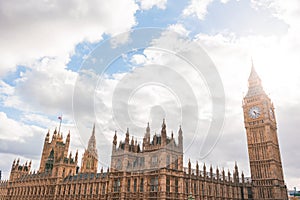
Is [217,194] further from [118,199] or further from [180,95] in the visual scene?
[180,95]

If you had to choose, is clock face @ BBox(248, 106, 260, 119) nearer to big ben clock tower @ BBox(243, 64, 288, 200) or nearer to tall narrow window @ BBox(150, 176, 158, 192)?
big ben clock tower @ BBox(243, 64, 288, 200)

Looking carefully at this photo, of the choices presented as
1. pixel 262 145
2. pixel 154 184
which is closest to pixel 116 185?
pixel 154 184

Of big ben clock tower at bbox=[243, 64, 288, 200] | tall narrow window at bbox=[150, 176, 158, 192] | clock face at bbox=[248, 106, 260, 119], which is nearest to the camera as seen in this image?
tall narrow window at bbox=[150, 176, 158, 192]

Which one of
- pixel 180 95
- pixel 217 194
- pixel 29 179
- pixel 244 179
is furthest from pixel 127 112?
pixel 29 179

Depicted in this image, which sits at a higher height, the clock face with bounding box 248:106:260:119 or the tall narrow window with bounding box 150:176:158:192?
the clock face with bounding box 248:106:260:119

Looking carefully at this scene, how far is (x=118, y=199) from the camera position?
2483 inches

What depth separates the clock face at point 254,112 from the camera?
304ft

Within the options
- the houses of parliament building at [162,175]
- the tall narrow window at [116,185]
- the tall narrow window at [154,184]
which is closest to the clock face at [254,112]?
the houses of parliament building at [162,175]

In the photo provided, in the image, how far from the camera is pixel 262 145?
87688 mm

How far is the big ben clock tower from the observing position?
81.1m

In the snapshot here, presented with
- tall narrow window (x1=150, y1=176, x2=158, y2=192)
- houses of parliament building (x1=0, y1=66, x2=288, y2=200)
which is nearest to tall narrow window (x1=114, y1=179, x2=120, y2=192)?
houses of parliament building (x1=0, y1=66, x2=288, y2=200)

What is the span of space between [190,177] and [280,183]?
39768 mm

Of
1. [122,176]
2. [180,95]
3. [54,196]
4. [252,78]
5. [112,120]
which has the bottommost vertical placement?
[54,196]

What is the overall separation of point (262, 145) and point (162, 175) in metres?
47.3
